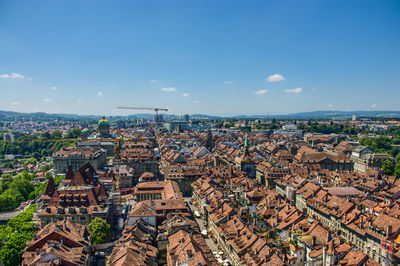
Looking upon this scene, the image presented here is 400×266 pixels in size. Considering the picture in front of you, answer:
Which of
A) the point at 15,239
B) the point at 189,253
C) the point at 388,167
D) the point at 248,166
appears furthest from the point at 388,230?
the point at 388,167

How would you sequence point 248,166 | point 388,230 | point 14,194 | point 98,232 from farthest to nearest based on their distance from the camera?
point 248,166 → point 14,194 → point 98,232 → point 388,230

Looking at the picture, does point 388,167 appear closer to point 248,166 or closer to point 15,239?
point 248,166

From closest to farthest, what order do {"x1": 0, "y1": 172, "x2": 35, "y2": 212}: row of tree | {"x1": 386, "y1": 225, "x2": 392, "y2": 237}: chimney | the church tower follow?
{"x1": 386, "y1": 225, "x2": 392, "y2": 237}: chimney, {"x1": 0, "y1": 172, "x2": 35, "y2": 212}: row of tree, the church tower

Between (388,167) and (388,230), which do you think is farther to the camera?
(388,167)

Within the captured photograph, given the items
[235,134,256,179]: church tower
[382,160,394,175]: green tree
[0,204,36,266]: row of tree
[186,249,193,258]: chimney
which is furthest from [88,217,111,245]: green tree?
[382,160,394,175]: green tree

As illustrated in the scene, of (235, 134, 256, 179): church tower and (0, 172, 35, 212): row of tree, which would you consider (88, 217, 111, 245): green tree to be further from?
(235, 134, 256, 179): church tower

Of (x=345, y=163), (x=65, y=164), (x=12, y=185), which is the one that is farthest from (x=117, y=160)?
(x=345, y=163)

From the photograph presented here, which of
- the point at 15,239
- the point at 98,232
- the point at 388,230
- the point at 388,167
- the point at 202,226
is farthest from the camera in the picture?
the point at 388,167

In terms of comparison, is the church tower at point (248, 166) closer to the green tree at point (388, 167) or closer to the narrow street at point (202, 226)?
the narrow street at point (202, 226)
